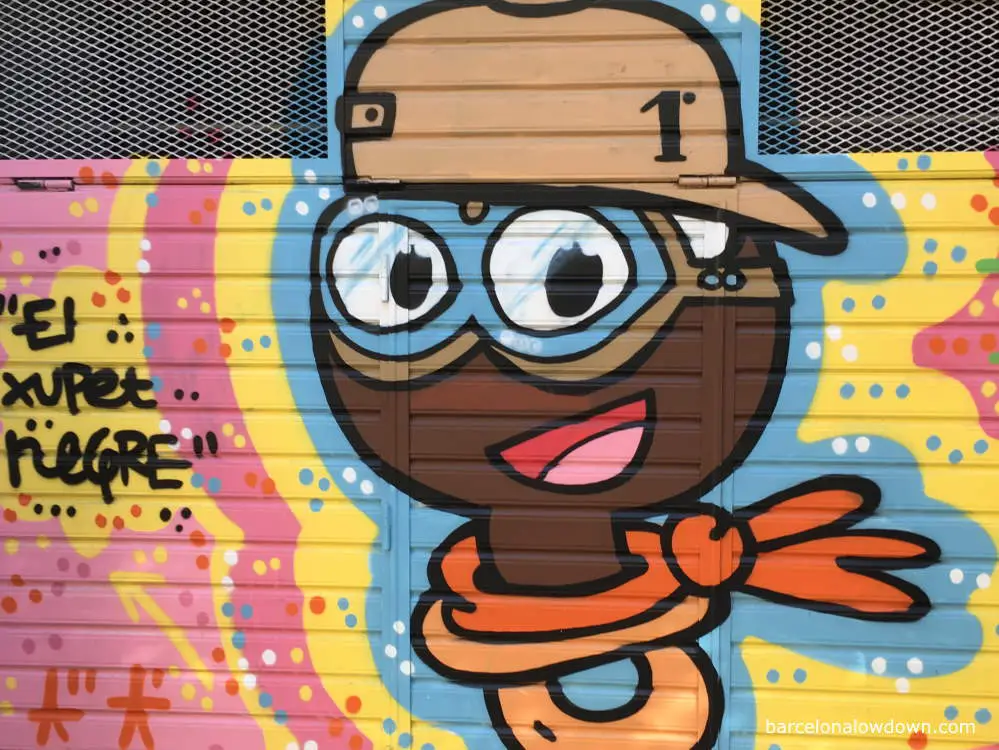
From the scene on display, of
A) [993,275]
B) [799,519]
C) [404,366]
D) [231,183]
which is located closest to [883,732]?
[799,519]

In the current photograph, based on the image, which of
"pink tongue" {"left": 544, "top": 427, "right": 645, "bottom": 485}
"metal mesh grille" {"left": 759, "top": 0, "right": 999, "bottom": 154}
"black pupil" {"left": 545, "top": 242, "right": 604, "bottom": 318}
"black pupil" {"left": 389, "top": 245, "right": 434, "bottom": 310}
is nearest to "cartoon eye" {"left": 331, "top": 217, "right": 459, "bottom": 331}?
"black pupil" {"left": 389, "top": 245, "right": 434, "bottom": 310}

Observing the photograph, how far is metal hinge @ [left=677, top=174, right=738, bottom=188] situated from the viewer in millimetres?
2754

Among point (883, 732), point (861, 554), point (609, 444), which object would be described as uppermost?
point (609, 444)

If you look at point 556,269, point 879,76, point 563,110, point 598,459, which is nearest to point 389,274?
point 556,269

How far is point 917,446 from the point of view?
9.03 feet

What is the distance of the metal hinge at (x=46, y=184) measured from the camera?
2969 millimetres

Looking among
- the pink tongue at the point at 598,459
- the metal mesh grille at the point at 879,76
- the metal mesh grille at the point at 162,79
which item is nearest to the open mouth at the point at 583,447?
the pink tongue at the point at 598,459

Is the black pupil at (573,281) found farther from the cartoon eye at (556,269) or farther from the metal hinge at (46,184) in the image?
the metal hinge at (46,184)

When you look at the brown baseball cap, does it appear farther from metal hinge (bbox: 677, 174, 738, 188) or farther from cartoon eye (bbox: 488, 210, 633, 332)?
cartoon eye (bbox: 488, 210, 633, 332)

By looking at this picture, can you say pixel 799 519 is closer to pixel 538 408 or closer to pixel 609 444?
pixel 609 444

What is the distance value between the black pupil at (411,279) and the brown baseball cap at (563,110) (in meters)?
0.26

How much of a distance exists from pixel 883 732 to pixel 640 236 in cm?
190

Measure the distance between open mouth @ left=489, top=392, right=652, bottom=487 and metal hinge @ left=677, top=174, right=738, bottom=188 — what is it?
28.7 inches

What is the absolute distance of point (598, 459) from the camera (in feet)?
9.32
